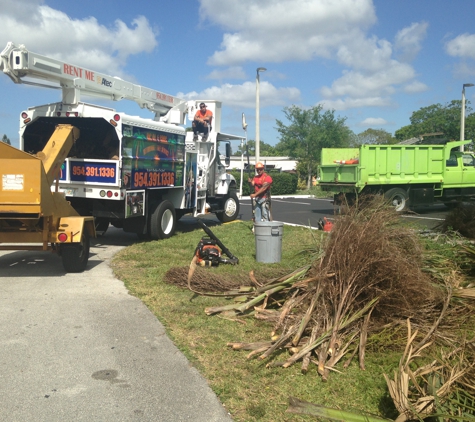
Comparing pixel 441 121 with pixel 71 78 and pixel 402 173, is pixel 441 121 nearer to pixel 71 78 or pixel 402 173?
pixel 402 173

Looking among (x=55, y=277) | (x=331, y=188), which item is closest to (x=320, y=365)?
(x=55, y=277)

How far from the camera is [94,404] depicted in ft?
13.5

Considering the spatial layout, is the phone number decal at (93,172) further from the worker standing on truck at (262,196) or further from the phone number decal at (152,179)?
the worker standing on truck at (262,196)

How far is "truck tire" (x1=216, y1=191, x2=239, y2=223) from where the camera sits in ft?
52.7

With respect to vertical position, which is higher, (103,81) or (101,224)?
(103,81)

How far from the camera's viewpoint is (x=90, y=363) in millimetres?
4926

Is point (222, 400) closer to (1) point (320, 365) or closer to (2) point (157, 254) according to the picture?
(1) point (320, 365)

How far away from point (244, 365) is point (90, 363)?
4.89 feet

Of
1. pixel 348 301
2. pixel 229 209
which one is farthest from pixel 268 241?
pixel 229 209

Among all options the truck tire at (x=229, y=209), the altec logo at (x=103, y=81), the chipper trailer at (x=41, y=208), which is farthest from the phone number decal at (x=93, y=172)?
the truck tire at (x=229, y=209)

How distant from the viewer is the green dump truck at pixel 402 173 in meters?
18.3

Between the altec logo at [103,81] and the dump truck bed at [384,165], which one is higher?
the altec logo at [103,81]

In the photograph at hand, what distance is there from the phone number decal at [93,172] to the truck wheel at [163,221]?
178 cm

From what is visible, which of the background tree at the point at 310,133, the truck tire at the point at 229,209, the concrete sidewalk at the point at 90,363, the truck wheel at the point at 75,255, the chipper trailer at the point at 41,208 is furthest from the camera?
the background tree at the point at 310,133
